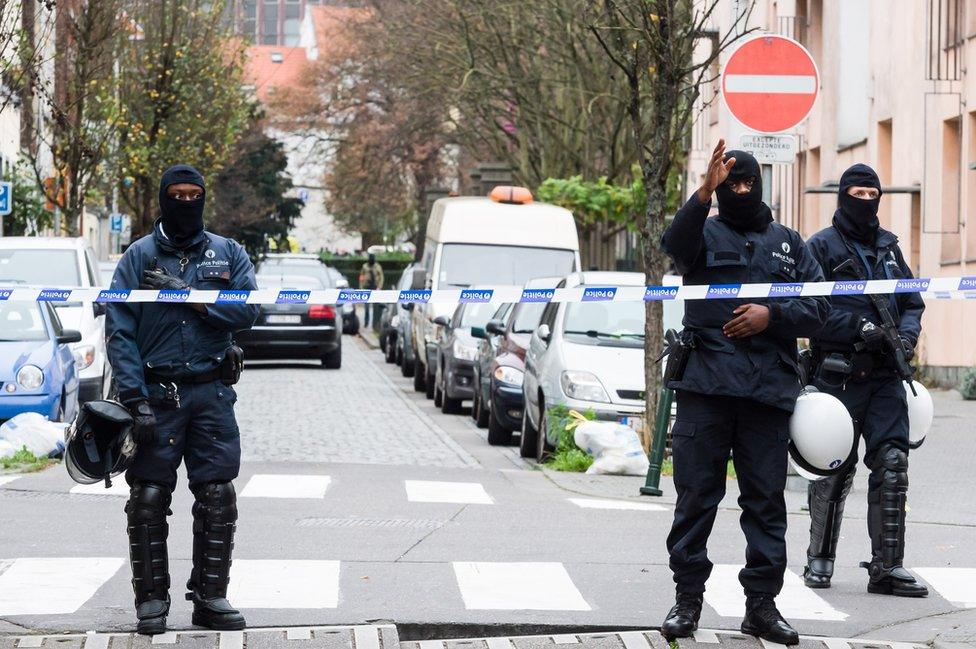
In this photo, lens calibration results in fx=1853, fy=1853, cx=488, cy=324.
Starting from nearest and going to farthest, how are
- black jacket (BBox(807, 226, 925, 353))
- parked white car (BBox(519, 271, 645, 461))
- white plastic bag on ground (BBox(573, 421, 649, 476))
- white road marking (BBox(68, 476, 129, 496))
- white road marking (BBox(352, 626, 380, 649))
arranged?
white road marking (BBox(352, 626, 380, 649)) → black jacket (BBox(807, 226, 925, 353)) → white road marking (BBox(68, 476, 129, 496)) → white plastic bag on ground (BBox(573, 421, 649, 476)) → parked white car (BBox(519, 271, 645, 461))

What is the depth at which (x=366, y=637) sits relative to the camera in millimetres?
6984

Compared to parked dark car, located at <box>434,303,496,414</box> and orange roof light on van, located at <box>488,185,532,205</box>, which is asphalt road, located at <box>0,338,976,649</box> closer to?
parked dark car, located at <box>434,303,496,414</box>

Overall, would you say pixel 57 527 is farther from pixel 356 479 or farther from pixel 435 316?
pixel 435 316

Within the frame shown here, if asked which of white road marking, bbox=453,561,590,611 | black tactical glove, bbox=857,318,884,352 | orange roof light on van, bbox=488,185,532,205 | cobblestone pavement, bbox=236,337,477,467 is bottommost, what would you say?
cobblestone pavement, bbox=236,337,477,467

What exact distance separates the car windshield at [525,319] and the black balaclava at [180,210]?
1076 cm

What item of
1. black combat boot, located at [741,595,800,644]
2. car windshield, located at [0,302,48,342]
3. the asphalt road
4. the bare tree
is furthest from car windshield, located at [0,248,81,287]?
black combat boot, located at [741,595,800,644]

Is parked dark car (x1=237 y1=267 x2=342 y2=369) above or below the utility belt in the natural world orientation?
below

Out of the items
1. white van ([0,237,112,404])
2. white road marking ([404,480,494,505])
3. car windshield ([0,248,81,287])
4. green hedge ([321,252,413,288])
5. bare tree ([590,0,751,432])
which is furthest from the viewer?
green hedge ([321,252,413,288])

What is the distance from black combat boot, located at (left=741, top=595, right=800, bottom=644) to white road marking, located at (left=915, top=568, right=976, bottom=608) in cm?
139

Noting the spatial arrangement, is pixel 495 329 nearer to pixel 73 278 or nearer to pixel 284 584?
pixel 73 278

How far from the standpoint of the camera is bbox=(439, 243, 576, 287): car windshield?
24297 mm

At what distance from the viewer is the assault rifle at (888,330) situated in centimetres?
813

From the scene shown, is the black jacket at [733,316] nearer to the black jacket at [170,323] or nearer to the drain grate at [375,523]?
the black jacket at [170,323]

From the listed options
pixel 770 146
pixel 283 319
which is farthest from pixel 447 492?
pixel 283 319
